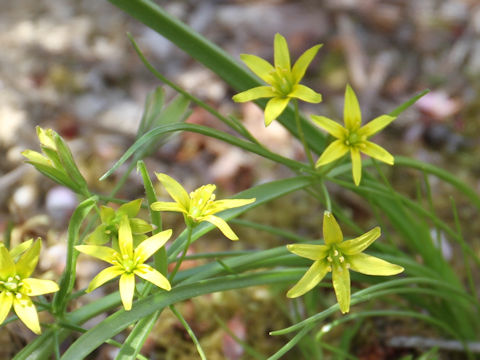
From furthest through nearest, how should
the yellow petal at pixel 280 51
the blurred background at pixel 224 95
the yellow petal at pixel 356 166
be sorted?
the blurred background at pixel 224 95, the yellow petal at pixel 280 51, the yellow petal at pixel 356 166

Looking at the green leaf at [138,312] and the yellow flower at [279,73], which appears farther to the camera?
the yellow flower at [279,73]

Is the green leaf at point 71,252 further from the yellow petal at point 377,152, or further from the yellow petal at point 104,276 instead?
the yellow petal at point 377,152

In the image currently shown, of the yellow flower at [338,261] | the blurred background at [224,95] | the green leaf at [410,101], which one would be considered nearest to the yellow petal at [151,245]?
the yellow flower at [338,261]

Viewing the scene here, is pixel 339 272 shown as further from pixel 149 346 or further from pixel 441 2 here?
pixel 441 2

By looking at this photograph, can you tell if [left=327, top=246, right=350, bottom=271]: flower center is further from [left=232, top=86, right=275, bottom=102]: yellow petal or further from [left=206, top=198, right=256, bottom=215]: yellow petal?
[left=232, top=86, right=275, bottom=102]: yellow petal

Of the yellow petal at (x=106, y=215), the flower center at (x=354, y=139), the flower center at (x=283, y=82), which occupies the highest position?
the flower center at (x=283, y=82)

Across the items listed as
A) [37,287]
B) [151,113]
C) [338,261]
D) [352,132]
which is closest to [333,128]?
[352,132]

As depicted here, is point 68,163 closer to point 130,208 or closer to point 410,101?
point 130,208
